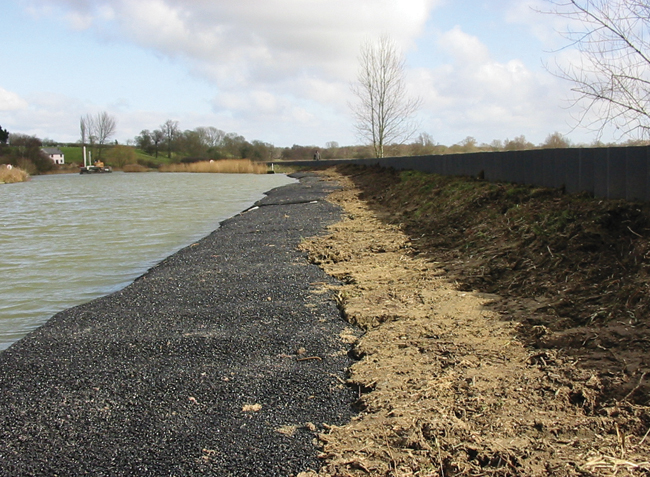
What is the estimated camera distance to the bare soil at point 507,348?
8.04 ft

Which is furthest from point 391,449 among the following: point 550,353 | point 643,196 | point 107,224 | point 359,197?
point 359,197

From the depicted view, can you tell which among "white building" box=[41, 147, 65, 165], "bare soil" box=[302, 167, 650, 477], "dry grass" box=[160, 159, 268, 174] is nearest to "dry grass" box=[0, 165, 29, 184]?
"dry grass" box=[160, 159, 268, 174]

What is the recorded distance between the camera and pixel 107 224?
15.1 metres

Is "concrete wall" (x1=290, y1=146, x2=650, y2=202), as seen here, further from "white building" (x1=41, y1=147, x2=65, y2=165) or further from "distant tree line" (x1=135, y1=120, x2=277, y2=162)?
"white building" (x1=41, y1=147, x2=65, y2=165)

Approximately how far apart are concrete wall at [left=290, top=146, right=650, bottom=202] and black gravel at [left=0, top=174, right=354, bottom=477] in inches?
133

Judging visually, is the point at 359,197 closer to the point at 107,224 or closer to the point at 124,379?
the point at 107,224

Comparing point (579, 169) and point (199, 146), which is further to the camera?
point (199, 146)

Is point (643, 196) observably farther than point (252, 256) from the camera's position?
No

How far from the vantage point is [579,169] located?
273 inches

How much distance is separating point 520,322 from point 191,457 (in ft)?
8.88

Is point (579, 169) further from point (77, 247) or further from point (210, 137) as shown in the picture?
point (210, 137)

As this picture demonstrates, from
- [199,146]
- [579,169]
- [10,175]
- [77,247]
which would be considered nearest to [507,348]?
[579,169]

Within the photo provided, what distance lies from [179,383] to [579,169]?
577cm

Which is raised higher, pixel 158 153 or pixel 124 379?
pixel 158 153
